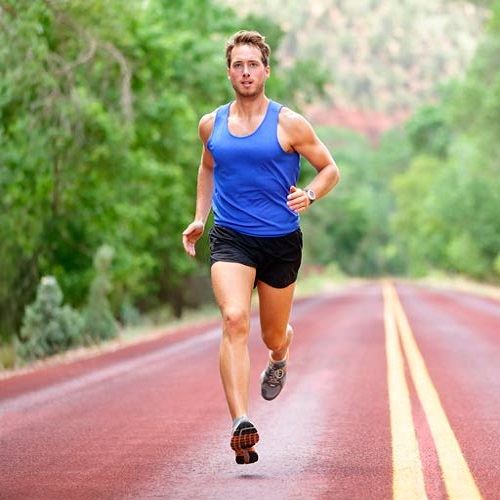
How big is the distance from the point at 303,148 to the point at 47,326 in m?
10.7

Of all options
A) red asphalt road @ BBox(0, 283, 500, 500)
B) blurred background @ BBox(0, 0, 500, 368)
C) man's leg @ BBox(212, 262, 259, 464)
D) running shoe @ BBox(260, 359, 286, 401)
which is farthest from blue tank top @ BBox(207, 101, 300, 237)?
blurred background @ BBox(0, 0, 500, 368)

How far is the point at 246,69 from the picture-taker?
6500 mm

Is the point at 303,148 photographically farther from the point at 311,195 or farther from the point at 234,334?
the point at 234,334

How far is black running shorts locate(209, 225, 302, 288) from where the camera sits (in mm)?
6617

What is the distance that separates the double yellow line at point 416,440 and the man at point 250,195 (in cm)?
90

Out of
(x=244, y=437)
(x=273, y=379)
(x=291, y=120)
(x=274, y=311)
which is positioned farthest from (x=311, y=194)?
(x=273, y=379)

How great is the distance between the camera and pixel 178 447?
7.43 meters

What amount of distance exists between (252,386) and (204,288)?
70.4ft

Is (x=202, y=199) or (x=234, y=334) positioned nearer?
(x=234, y=334)

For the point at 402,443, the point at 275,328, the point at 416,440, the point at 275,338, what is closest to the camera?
the point at 275,328

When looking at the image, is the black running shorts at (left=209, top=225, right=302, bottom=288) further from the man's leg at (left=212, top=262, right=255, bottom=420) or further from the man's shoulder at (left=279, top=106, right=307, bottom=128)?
the man's shoulder at (left=279, top=106, right=307, bottom=128)

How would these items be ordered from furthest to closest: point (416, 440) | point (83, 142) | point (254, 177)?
point (83, 142), point (416, 440), point (254, 177)

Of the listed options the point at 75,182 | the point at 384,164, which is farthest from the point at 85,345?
the point at 384,164

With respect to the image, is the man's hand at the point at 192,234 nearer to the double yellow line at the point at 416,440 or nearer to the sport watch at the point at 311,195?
the sport watch at the point at 311,195
